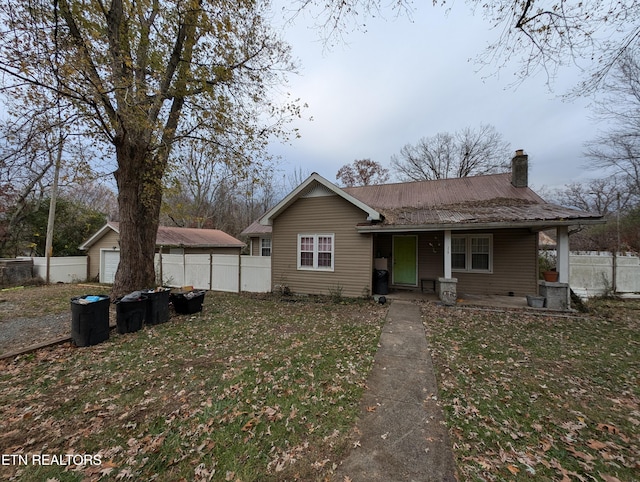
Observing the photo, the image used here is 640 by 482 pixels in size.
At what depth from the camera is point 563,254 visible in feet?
26.1

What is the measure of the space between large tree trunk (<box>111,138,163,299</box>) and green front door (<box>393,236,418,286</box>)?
354 inches

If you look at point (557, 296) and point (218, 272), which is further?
point (218, 272)

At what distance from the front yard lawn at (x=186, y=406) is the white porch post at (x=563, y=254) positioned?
643cm

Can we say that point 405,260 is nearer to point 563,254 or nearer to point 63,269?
point 563,254

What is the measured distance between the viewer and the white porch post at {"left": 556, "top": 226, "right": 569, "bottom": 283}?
7.86m

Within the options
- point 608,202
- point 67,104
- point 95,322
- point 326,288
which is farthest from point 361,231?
point 608,202

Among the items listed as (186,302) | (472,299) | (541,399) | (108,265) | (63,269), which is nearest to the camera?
(541,399)

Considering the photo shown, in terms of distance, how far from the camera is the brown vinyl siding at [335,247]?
9.82m

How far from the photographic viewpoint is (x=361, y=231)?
9.59m

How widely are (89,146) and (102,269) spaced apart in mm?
10962

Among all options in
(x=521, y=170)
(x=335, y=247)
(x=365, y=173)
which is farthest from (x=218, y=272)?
(x=365, y=173)

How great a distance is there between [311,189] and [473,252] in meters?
6.74

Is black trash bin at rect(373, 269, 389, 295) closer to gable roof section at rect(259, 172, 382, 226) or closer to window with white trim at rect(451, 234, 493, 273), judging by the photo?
gable roof section at rect(259, 172, 382, 226)

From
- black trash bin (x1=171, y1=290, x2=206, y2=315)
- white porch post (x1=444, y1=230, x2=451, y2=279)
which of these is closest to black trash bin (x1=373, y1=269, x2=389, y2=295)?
white porch post (x1=444, y1=230, x2=451, y2=279)
